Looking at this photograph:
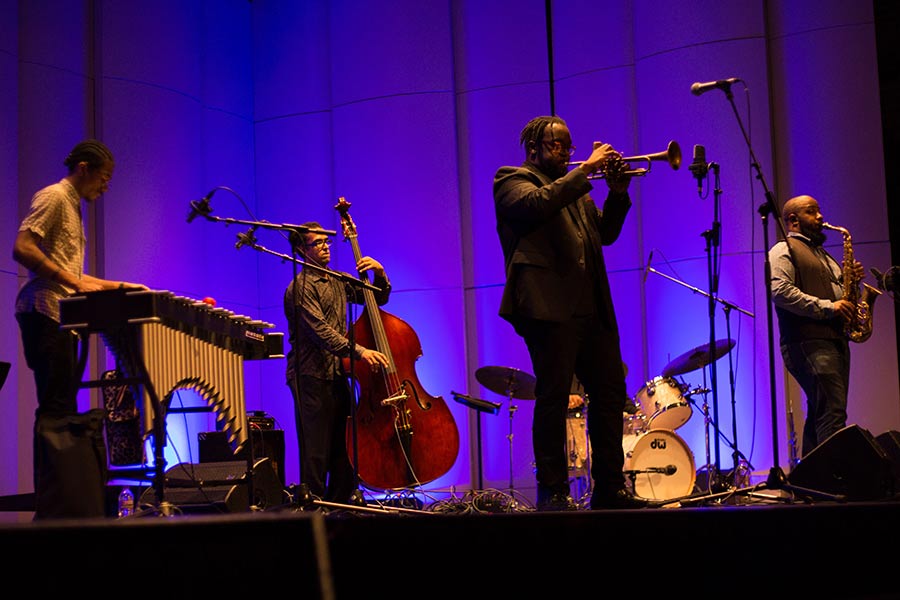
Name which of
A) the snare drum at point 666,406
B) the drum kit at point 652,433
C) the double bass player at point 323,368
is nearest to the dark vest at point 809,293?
the drum kit at point 652,433

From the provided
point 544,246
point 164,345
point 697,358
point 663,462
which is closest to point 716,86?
point 544,246

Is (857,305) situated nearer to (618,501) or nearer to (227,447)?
(618,501)

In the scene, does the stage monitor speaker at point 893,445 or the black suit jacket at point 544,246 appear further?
the stage monitor speaker at point 893,445

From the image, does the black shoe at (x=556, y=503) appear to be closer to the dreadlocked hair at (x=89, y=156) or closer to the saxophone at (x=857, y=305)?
the dreadlocked hair at (x=89, y=156)

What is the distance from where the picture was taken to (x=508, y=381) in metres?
6.36

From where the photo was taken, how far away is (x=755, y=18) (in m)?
6.96

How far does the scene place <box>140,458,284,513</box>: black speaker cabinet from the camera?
4805 mm

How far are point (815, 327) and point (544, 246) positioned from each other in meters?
2.37

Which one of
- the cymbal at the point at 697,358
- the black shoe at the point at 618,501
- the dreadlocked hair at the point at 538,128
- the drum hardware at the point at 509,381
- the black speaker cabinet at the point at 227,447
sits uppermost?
the dreadlocked hair at the point at 538,128

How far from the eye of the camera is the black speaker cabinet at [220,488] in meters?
4.80

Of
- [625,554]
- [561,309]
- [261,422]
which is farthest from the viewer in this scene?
[261,422]

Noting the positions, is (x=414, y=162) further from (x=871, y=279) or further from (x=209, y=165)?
(x=871, y=279)

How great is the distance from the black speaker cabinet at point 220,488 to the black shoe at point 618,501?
1.69 metres

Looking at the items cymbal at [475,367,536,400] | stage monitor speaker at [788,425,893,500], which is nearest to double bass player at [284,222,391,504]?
cymbal at [475,367,536,400]
